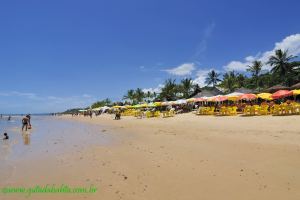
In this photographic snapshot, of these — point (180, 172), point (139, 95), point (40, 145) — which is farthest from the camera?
point (139, 95)

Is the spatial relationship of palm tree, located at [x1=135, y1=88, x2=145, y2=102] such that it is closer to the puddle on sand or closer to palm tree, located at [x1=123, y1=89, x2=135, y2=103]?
palm tree, located at [x1=123, y1=89, x2=135, y2=103]

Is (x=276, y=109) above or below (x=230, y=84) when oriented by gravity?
below

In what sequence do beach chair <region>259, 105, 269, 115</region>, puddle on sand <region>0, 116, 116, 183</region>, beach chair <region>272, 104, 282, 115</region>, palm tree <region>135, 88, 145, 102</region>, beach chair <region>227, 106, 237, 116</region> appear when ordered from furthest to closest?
palm tree <region>135, 88, 145, 102</region> < beach chair <region>227, 106, 237, 116</region> < beach chair <region>259, 105, 269, 115</region> < beach chair <region>272, 104, 282, 115</region> < puddle on sand <region>0, 116, 116, 183</region>

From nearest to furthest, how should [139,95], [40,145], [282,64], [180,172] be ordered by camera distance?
[180,172] → [40,145] → [282,64] → [139,95]

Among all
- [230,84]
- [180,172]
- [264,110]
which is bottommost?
[180,172]

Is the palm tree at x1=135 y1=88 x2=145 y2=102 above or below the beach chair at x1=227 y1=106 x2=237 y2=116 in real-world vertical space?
above

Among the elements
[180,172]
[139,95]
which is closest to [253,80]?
[139,95]

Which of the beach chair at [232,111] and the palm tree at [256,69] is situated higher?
the palm tree at [256,69]

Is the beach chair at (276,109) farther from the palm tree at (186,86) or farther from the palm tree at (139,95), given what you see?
the palm tree at (139,95)

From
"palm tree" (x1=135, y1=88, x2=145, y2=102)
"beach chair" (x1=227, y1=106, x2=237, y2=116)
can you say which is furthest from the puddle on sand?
"palm tree" (x1=135, y1=88, x2=145, y2=102)

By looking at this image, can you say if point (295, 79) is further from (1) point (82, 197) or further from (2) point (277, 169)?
(1) point (82, 197)

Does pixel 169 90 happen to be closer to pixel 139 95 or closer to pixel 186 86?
pixel 186 86

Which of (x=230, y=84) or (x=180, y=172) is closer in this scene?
(x=180, y=172)

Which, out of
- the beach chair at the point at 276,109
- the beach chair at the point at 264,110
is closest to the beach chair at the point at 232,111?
the beach chair at the point at 264,110
